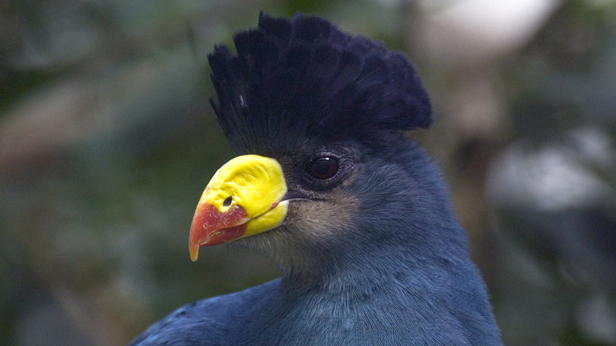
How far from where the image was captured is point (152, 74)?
11.9 feet

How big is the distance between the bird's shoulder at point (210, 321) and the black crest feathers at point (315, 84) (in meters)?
0.57

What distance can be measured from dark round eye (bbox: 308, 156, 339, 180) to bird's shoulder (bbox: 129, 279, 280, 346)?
0.44 meters

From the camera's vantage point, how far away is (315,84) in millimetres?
1891

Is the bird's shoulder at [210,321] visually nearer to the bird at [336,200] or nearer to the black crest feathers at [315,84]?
the bird at [336,200]

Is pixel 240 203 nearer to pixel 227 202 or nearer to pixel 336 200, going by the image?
pixel 227 202

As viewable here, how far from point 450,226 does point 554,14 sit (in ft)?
7.81

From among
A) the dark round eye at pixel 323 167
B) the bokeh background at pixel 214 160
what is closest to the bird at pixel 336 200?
the dark round eye at pixel 323 167

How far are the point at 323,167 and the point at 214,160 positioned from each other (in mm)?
1906

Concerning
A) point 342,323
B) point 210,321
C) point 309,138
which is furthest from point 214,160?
point 342,323

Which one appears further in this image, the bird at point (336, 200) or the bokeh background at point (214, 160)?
the bokeh background at point (214, 160)

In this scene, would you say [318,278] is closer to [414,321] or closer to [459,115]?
[414,321]

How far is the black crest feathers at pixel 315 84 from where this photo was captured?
6.22 ft

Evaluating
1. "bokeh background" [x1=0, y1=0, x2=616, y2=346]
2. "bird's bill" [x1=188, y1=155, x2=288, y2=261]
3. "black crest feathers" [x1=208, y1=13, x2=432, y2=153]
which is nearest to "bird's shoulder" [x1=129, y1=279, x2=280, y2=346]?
"bird's bill" [x1=188, y1=155, x2=288, y2=261]

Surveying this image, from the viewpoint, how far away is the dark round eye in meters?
1.98
